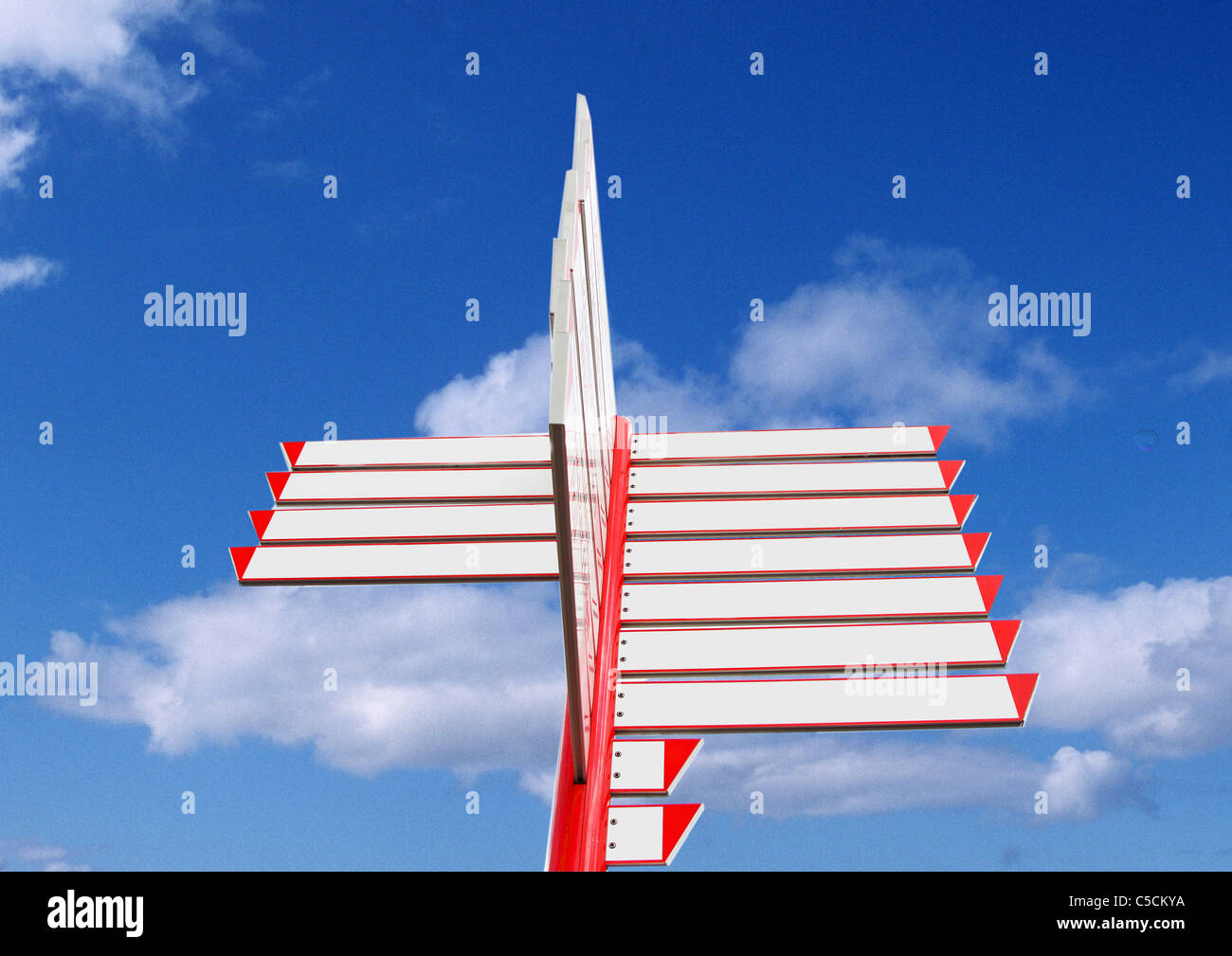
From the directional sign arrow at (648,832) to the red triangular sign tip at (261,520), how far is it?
259cm

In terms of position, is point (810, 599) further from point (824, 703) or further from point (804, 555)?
point (824, 703)

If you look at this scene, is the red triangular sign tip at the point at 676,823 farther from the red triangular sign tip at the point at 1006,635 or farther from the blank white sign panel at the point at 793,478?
the blank white sign panel at the point at 793,478

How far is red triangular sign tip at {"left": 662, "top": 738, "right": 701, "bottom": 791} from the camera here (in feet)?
16.6

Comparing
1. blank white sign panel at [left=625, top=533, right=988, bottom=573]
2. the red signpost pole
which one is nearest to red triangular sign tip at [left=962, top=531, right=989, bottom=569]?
blank white sign panel at [left=625, top=533, right=988, bottom=573]

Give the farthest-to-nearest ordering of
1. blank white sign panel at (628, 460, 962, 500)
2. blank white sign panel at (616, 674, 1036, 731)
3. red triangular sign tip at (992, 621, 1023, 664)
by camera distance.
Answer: blank white sign panel at (628, 460, 962, 500) → red triangular sign tip at (992, 621, 1023, 664) → blank white sign panel at (616, 674, 1036, 731)

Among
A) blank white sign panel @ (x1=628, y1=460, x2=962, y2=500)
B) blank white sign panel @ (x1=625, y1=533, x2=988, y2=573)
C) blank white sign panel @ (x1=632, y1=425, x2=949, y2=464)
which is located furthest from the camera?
blank white sign panel @ (x1=632, y1=425, x2=949, y2=464)

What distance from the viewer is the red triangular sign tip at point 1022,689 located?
5.22m

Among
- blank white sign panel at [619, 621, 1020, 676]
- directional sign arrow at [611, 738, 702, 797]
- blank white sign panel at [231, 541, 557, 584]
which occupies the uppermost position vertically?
blank white sign panel at [231, 541, 557, 584]

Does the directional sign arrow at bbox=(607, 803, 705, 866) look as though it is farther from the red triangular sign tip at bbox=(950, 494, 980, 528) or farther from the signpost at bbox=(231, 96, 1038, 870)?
the red triangular sign tip at bbox=(950, 494, 980, 528)

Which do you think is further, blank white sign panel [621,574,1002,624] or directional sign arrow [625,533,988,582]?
directional sign arrow [625,533,988,582]

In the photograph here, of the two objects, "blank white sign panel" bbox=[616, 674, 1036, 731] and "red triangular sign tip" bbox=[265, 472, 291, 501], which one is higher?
"red triangular sign tip" bbox=[265, 472, 291, 501]
